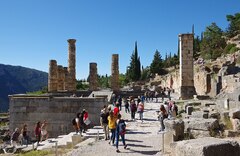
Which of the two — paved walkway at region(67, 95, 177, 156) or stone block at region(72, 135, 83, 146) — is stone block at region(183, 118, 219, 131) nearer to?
paved walkway at region(67, 95, 177, 156)

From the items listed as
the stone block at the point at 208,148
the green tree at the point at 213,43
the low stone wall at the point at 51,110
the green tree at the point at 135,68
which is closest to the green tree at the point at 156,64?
the green tree at the point at 135,68

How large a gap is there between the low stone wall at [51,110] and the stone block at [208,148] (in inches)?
475

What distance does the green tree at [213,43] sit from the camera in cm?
5644

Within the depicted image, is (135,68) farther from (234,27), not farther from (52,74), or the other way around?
(52,74)

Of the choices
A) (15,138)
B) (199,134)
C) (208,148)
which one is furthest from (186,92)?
(208,148)

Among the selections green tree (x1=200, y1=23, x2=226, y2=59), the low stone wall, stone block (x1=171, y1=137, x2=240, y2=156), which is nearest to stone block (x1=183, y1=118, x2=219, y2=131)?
stone block (x1=171, y1=137, x2=240, y2=156)

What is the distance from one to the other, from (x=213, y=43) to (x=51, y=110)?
50658mm

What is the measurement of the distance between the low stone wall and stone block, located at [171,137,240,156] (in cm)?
1207

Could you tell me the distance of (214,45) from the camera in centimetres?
6200

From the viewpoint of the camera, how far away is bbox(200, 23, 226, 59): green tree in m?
56.4

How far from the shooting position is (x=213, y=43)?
→ 62.0 meters

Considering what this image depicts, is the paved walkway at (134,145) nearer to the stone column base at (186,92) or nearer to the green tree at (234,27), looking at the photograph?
the stone column base at (186,92)

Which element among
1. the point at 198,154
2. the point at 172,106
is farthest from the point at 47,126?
the point at 198,154

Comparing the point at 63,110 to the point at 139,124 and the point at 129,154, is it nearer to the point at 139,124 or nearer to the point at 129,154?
the point at 139,124
